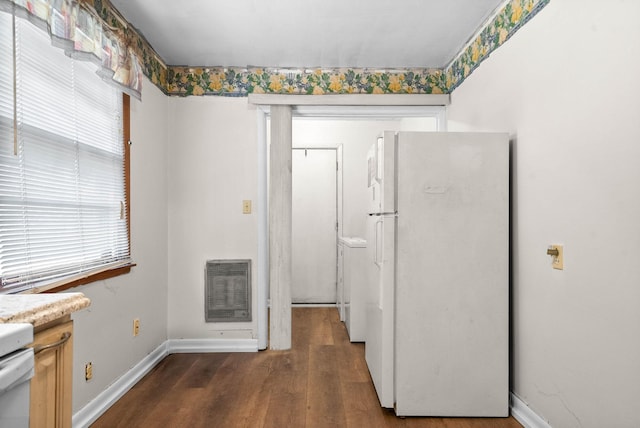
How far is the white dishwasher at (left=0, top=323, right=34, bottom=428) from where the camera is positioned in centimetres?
85

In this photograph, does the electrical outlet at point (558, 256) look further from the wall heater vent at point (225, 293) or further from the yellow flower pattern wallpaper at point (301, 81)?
the wall heater vent at point (225, 293)

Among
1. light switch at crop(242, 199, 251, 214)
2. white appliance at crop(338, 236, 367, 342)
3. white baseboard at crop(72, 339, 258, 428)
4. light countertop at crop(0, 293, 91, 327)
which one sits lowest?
white baseboard at crop(72, 339, 258, 428)

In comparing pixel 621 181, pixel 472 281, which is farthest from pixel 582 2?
pixel 472 281

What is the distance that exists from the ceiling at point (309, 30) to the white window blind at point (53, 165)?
2.04 ft

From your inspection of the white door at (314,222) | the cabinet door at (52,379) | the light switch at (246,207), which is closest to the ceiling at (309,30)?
the light switch at (246,207)

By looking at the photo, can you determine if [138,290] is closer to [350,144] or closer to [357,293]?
[357,293]

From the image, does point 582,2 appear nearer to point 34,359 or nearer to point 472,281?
point 472,281

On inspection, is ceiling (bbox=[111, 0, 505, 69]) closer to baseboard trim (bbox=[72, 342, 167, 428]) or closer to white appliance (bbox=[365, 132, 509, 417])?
white appliance (bbox=[365, 132, 509, 417])

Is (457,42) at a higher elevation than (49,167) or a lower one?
higher

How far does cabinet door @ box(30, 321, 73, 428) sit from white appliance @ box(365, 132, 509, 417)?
59.0 inches

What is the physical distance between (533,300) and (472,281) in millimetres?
304

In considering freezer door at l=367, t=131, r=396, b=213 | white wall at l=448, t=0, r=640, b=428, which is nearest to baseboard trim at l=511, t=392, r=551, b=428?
white wall at l=448, t=0, r=640, b=428

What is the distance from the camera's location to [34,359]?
1.01m

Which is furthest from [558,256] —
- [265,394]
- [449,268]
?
[265,394]
